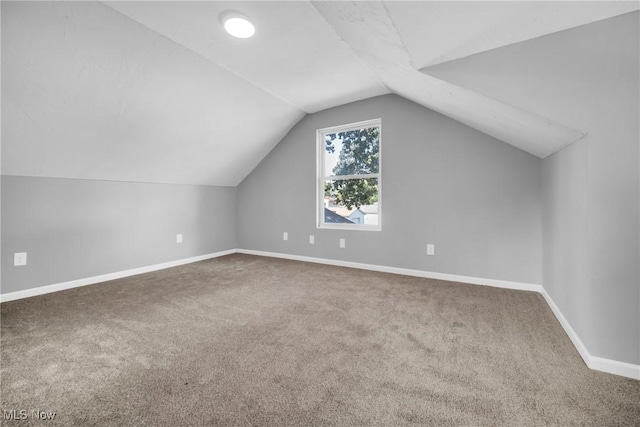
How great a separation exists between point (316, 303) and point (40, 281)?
9.19 ft

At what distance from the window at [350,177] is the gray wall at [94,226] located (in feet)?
6.44

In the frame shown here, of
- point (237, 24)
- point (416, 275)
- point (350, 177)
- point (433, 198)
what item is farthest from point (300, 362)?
point (350, 177)

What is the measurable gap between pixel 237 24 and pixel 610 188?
100 inches

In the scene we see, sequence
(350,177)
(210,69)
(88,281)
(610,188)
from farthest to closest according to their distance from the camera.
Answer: (350,177) → (88,281) → (210,69) → (610,188)

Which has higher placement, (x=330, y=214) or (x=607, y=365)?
(x=330, y=214)

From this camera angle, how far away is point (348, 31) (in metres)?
1.95

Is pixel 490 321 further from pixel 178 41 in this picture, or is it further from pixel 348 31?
pixel 178 41

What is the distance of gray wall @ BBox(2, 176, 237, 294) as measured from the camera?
2.58m

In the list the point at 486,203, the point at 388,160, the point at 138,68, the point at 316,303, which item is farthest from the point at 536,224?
the point at 138,68

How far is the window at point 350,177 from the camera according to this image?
3723 millimetres

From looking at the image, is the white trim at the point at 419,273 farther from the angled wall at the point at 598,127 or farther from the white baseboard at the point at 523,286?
the angled wall at the point at 598,127

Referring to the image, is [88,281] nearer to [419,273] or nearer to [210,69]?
[210,69]

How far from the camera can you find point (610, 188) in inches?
55.7

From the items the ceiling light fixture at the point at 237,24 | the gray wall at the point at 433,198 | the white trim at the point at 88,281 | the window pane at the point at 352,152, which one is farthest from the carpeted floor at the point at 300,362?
the ceiling light fixture at the point at 237,24
